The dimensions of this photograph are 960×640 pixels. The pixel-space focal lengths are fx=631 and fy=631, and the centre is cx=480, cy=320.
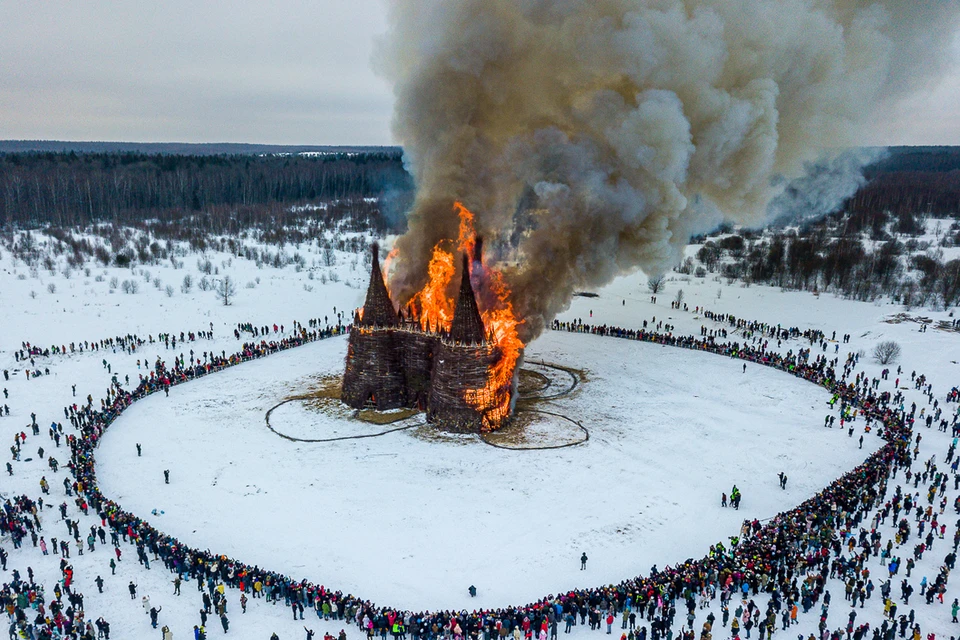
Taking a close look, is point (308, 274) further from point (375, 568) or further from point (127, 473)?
point (375, 568)

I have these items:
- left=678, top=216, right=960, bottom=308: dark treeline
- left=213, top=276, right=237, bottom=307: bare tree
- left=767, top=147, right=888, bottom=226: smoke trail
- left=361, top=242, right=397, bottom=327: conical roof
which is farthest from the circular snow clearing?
left=678, top=216, right=960, bottom=308: dark treeline

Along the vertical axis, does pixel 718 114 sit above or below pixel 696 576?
above

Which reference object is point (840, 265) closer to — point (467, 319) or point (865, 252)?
point (865, 252)

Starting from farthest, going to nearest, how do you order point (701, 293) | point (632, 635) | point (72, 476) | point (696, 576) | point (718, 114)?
point (701, 293) → point (718, 114) → point (72, 476) → point (696, 576) → point (632, 635)

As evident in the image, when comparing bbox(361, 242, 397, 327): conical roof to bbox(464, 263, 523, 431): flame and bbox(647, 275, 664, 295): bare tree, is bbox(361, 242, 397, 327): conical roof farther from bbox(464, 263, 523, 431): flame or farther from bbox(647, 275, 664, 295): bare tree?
bbox(647, 275, 664, 295): bare tree

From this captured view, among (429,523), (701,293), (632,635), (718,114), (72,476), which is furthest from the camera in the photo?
(701,293)

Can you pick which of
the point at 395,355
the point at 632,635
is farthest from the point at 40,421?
the point at 632,635
